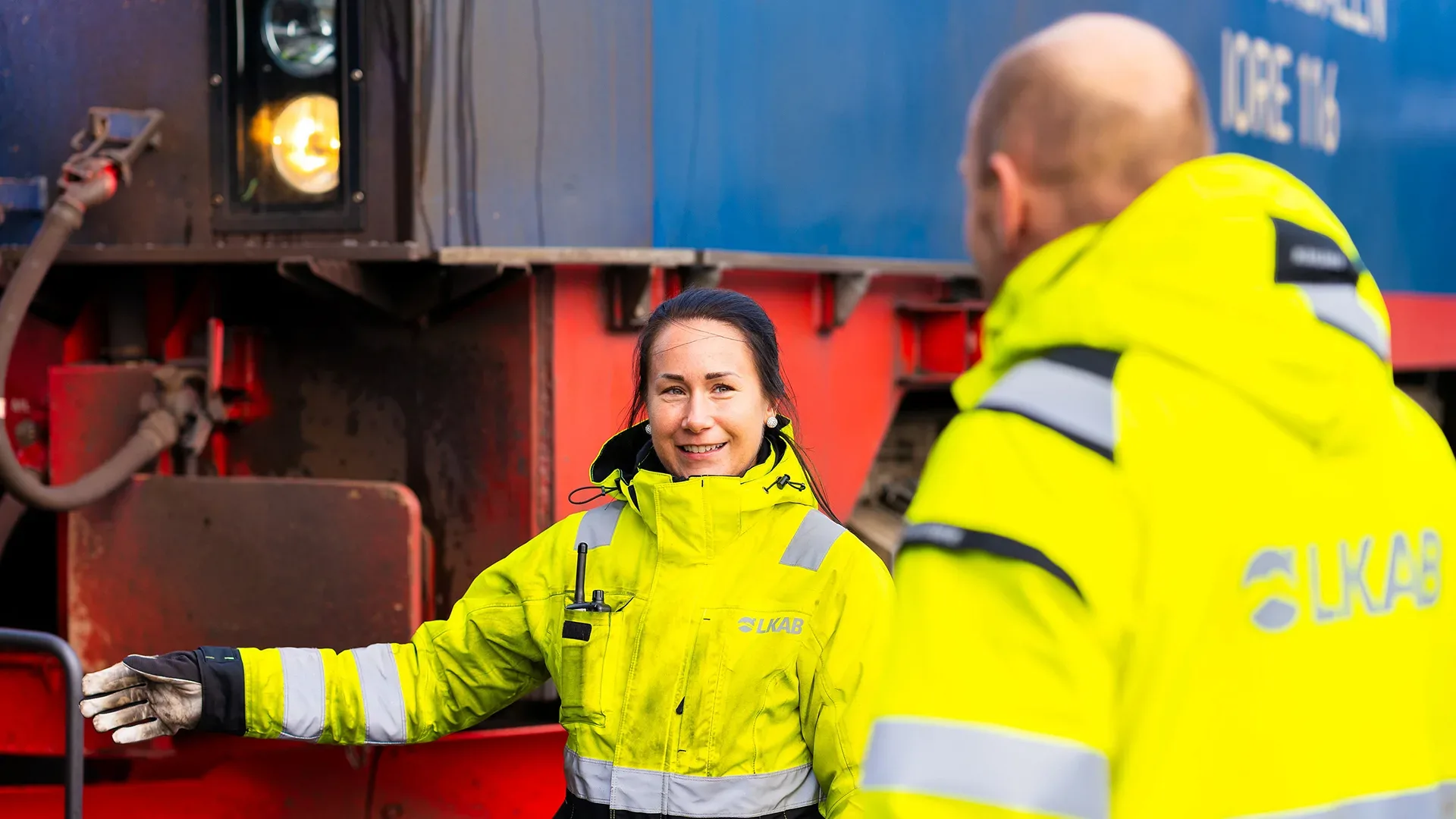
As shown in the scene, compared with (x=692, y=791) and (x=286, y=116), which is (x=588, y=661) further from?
(x=286, y=116)

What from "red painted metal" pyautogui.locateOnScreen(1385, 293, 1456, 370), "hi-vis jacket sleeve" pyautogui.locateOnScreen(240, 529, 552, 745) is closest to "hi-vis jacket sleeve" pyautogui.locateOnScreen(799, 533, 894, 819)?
"hi-vis jacket sleeve" pyautogui.locateOnScreen(240, 529, 552, 745)

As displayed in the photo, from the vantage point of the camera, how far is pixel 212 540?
8.76 ft

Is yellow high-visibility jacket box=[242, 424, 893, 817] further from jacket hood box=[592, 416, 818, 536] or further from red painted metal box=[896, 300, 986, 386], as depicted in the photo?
red painted metal box=[896, 300, 986, 386]

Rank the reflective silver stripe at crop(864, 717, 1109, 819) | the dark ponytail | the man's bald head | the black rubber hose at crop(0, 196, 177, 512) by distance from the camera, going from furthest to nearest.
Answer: the black rubber hose at crop(0, 196, 177, 512) < the dark ponytail < the man's bald head < the reflective silver stripe at crop(864, 717, 1109, 819)

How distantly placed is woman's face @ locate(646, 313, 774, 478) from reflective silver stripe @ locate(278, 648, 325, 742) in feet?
1.84

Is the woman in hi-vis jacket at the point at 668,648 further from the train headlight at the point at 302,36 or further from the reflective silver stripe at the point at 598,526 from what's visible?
the train headlight at the point at 302,36

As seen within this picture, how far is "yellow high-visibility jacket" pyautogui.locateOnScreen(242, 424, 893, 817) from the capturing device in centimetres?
173

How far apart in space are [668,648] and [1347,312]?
0.96 meters

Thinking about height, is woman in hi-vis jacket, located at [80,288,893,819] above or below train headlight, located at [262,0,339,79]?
below

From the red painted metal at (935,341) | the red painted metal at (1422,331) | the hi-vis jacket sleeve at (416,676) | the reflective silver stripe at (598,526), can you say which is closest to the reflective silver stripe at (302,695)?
the hi-vis jacket sleeve at (416,676)

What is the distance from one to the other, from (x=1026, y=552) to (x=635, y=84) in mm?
2122

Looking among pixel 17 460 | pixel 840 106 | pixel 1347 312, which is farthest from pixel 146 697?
pixel 840 106

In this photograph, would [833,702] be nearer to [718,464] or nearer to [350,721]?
[718,464]

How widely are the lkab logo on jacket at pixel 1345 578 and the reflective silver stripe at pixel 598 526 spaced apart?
105cm
